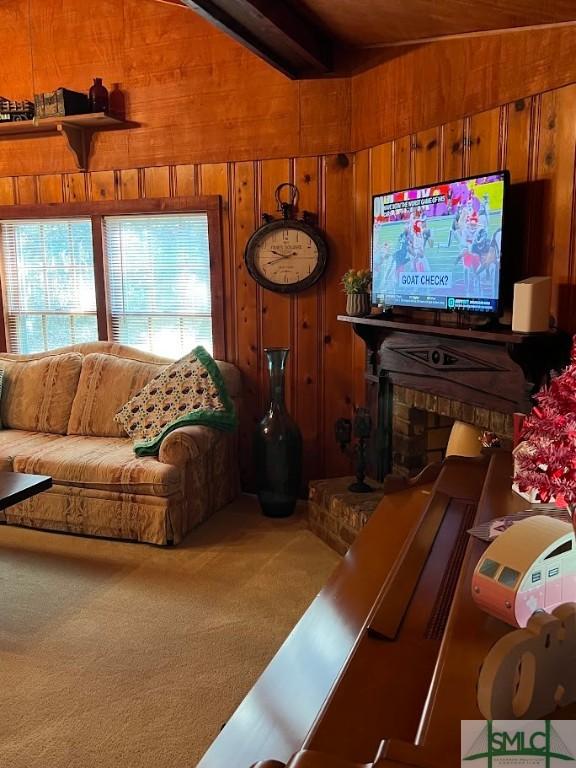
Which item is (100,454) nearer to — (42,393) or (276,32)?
(42,393)

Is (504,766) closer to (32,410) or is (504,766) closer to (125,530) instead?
(125,530)

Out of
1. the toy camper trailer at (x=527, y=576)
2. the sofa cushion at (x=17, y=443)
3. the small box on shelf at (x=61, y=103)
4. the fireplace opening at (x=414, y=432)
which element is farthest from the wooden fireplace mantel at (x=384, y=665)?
the small box on shelf at (x=61, y=103)

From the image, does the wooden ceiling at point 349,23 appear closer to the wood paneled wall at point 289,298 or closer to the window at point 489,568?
the wood paneled wall at point 289,298

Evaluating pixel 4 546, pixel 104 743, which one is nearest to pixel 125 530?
pixel 4 546

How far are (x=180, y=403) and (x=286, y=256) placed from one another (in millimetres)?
1166

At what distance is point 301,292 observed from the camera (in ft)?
13.7

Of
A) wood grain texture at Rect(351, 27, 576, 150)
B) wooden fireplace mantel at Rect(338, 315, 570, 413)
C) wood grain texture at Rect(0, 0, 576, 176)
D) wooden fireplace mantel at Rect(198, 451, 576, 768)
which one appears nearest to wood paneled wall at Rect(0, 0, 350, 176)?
wood grain texture at Rect(0, 0, 576, 176)

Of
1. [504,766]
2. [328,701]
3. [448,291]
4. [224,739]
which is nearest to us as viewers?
[504,766]

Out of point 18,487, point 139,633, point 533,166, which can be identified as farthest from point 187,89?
point 139,633

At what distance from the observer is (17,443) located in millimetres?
4164

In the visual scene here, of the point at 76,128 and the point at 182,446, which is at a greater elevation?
the point at 76,128

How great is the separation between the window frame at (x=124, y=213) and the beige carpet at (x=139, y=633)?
4.86 feet

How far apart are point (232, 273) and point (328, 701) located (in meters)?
3.61

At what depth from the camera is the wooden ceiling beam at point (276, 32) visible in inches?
118
